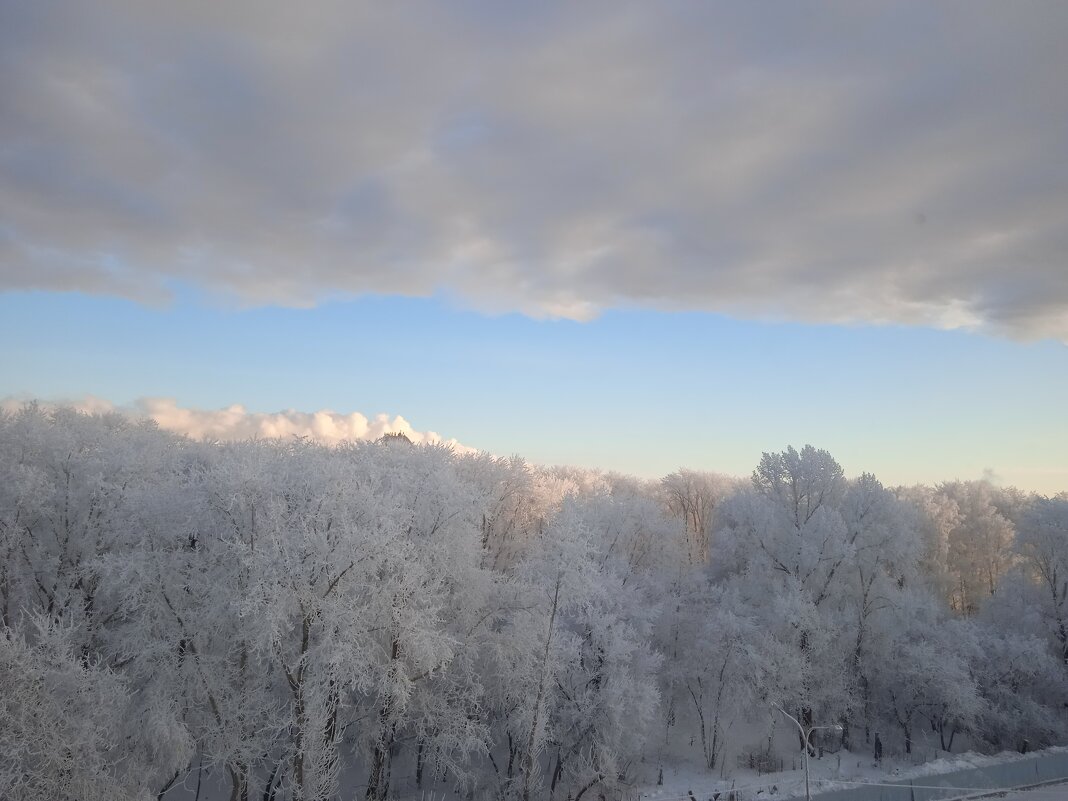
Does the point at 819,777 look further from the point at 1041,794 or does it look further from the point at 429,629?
the point at 429,629

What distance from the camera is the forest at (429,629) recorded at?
92.9ft

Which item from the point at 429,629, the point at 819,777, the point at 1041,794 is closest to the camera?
the point at 429,629

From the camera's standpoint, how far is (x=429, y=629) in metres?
30.8

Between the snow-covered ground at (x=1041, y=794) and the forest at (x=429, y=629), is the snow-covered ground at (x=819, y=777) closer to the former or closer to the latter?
the snow-covered ground at (x=1041, y=794)

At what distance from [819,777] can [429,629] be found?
83.5ft

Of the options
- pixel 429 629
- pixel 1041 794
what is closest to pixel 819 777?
pixel 1041 794

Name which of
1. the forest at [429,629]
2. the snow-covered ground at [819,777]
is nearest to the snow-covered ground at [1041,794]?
the snow-covered ground at [819,777]

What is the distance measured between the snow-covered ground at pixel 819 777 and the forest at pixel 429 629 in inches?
70.8

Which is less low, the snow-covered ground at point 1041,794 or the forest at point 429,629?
the forest at point 429,629

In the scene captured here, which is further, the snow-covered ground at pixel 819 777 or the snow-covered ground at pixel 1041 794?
the snow-covered ground at pixel 819 777

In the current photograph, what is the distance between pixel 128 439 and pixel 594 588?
2748cm

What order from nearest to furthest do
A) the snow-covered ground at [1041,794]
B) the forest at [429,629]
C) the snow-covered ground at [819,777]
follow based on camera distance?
1. the forest at [429,629]
2. the snow-covered ground at [1041,794]
3. the snow-covered ground at [819,777]

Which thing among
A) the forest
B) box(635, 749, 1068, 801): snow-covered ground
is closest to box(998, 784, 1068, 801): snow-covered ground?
box(635, 749, 1068, 801): snow-covered ground

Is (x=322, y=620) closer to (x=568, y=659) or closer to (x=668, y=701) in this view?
(x=568, y=659)
